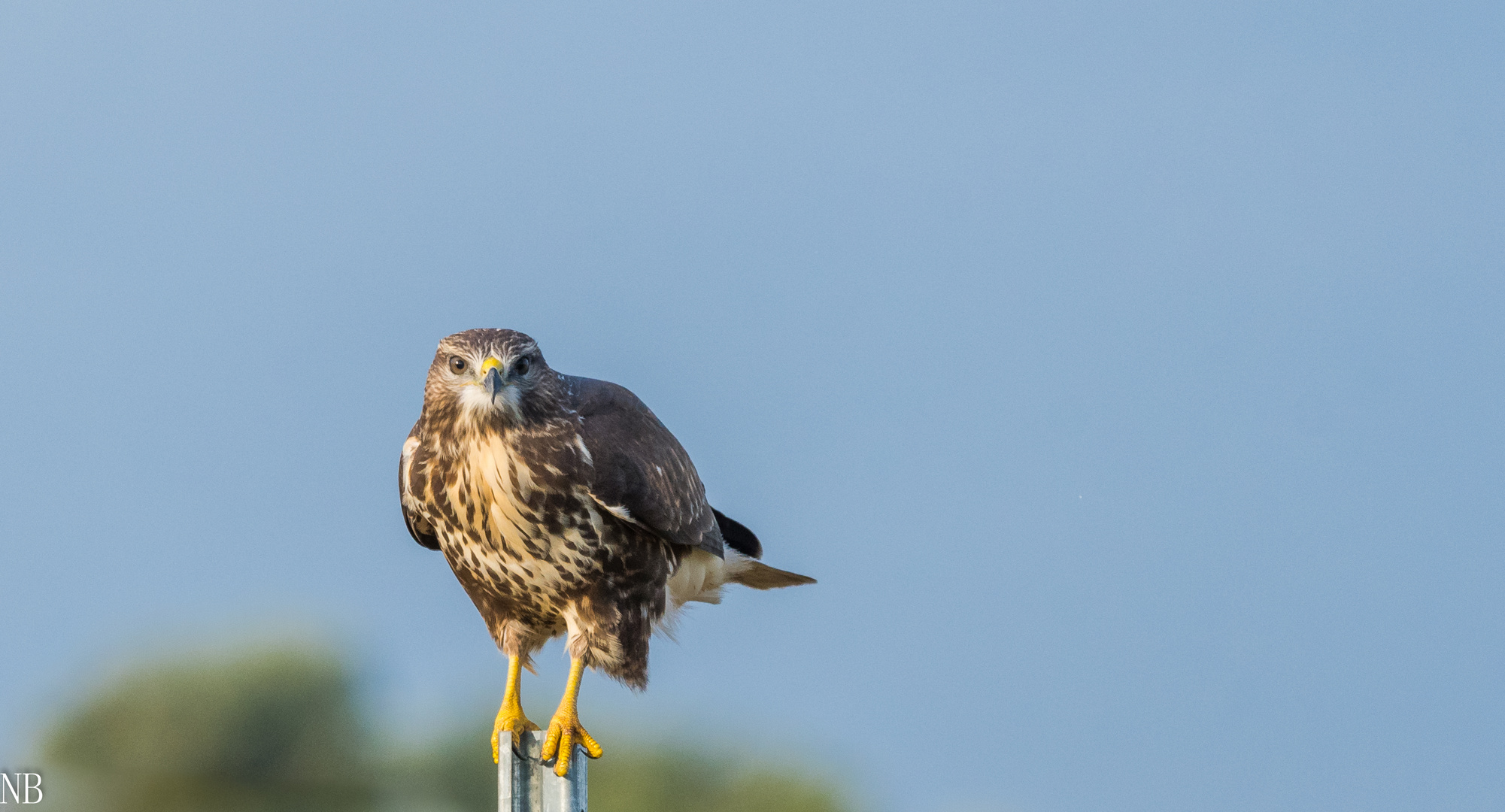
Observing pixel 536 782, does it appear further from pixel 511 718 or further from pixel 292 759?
pixel 292 759

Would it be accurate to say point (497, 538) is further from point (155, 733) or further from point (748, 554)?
point (155, 733)

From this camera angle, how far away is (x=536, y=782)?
6.54 meters

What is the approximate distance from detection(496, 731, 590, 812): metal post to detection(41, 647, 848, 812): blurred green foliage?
46.1ft

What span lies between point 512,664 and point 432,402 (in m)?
1.29

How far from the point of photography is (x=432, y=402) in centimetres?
640

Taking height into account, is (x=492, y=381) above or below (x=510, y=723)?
above

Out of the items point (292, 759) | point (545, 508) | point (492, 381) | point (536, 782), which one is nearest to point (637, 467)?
point (545, 508)

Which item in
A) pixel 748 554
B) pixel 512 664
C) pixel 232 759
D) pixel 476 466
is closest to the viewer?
pixel 476 466

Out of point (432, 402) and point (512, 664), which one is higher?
point (432, 402)

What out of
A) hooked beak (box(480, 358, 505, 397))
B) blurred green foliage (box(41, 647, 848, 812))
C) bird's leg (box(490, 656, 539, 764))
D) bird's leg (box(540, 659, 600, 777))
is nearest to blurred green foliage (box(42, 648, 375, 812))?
blurred green foliage (box(41, 647, 848, 812))

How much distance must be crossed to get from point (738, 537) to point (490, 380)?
7.16ft

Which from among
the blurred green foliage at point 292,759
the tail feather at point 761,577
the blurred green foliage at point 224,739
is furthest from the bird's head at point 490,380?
the blurred green foliage at point 224,739

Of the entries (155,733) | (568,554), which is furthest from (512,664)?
(155,733)

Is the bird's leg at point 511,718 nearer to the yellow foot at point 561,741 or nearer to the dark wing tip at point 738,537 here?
the yellow foot at point 561,741
